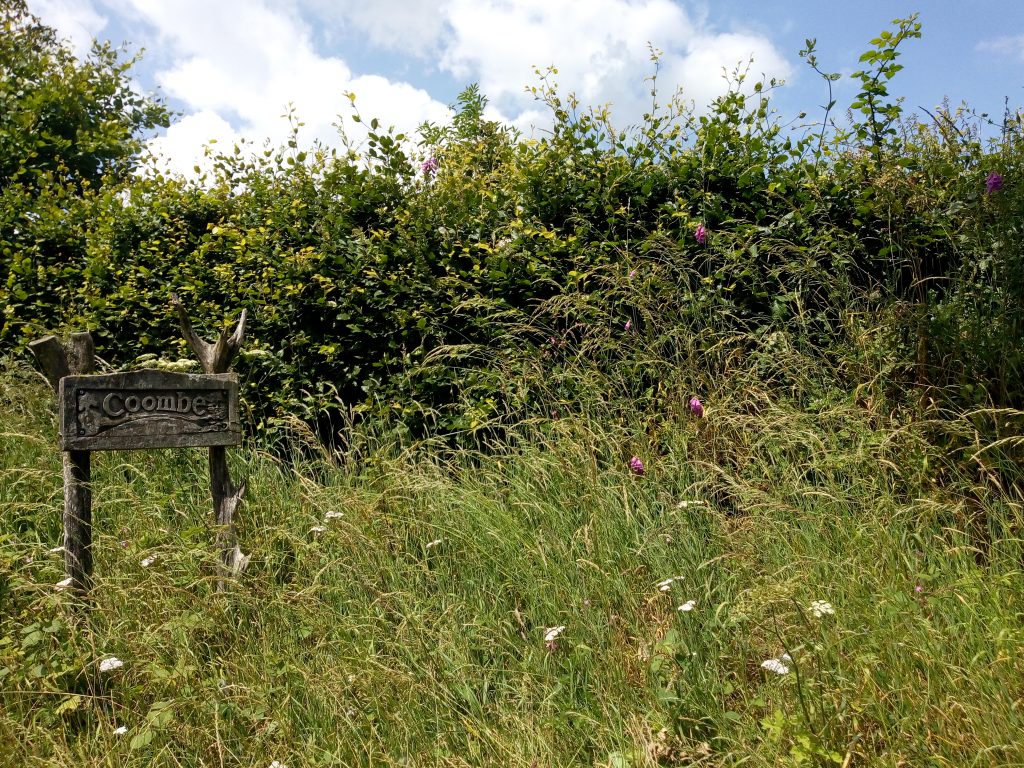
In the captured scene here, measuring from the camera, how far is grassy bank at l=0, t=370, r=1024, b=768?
2.13 meters

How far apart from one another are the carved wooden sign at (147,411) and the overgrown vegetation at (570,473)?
17.3 inches

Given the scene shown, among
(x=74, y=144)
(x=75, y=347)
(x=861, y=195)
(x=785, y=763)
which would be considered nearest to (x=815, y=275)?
(x=861, y=195)

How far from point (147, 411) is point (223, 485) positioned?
479 millimetres

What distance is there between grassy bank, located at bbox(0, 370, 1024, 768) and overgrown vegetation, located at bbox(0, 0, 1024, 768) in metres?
0.02

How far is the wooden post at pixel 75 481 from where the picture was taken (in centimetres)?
324

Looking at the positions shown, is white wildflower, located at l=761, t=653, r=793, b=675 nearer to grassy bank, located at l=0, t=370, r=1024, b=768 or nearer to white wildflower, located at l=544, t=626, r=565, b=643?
grassy bank, located at l=0, t=370, r=1024, b=768

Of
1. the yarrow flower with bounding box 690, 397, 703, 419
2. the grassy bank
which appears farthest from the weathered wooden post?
the yarrow flower with bounding box 690, 397, 703, 419

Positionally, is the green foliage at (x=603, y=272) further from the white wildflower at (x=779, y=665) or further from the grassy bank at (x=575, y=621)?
the white wildflower at (x=779, y=665)

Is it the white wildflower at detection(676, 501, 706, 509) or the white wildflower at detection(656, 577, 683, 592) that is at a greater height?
the white wildflower at detection(676, 501, 706, 509)

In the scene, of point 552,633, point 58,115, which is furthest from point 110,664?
point 58,115

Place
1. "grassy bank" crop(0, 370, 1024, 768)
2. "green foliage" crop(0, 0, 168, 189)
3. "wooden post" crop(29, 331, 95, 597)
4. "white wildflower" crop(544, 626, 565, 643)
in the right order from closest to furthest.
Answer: "grassy bank" crop(0, 370, 1024, 768) < "white wildflower" crop(544, 626, 565, 643) < "wooden post" crop(29, 331, 95, 597) < "green foliage" crop(0, 0, 168, 189)

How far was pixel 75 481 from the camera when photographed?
3.34 meters

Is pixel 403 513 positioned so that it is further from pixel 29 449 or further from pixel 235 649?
pixel 29 449

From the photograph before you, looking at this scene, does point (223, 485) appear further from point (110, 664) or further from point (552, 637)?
point (552, 637)
